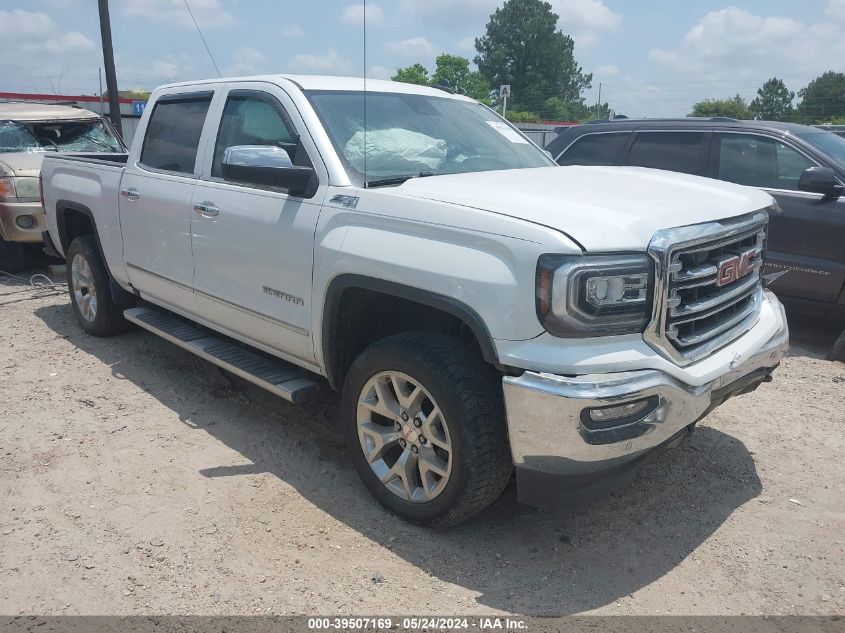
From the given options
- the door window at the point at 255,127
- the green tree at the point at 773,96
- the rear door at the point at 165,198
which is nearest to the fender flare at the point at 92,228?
the rear door at the point at 165,198

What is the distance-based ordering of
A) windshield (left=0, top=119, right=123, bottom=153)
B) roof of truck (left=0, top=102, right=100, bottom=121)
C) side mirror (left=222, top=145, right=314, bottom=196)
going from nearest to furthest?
1. side mirror (left=222, top=145, right=314, bottom=196)
2. windshield (left=0, top=119, right=123, bottom=153)
3. roof of truck (left=0, top=102, right=100, bottom=121)

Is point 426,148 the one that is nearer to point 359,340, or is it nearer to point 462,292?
point 359,340

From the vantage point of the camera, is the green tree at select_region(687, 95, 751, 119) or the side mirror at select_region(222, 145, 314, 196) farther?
the green tree at select_region(687, 95, 751, 119)

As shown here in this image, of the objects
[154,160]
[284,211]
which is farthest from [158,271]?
[284,211]

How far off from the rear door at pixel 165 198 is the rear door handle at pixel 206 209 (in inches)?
4.5

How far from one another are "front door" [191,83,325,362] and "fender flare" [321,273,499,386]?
0.50 feet

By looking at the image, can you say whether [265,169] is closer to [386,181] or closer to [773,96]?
[386,181]

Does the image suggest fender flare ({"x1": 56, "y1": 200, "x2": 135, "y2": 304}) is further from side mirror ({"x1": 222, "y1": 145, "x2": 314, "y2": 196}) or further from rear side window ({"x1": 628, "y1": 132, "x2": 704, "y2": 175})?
rear side window ({"x1": 628, "y1": 132, "x2": 704, "y2": 175})

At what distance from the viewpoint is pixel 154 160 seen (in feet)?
15.8

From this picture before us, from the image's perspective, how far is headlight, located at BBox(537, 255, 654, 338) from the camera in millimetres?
2523

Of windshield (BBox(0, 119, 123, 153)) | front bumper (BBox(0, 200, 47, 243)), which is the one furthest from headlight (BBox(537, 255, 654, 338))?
windshield (BBox(0, 119, 123, 153))

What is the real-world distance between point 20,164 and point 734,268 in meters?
7.75

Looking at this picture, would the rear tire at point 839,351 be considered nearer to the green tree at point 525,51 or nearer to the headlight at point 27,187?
the headlight at point 27,187

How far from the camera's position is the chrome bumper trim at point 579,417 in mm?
2506
